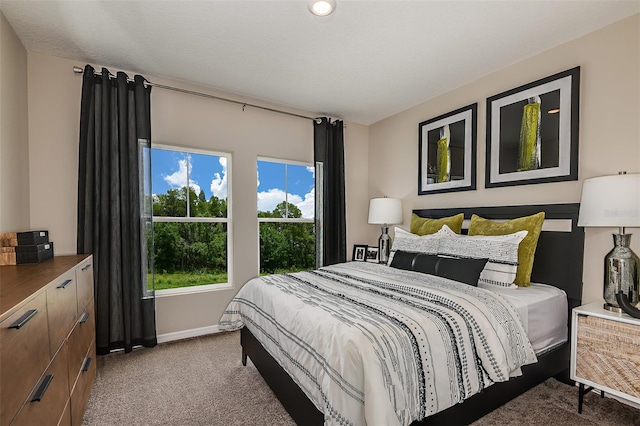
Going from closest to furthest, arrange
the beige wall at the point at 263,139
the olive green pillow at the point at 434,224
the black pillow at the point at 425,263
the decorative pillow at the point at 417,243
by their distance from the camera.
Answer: the beige wall at the point at 263,139, the black pillow at the point at 425,263, the decorative pillow at the point at 417,243, the olive green pillow at the point at 434,224

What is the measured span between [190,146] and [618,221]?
11.7 feet

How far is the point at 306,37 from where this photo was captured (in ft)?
7.75

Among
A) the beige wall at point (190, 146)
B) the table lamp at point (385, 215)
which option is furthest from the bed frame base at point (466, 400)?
the table lamp at point (385, 215)

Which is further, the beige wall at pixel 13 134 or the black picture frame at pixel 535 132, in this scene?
the black picture frame at pixel 535 132

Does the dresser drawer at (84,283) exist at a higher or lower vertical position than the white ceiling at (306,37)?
lower

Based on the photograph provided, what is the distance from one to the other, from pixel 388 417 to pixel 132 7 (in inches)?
110

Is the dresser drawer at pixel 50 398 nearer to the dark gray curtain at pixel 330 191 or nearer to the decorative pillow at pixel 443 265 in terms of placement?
the decorative pillow at pixel 443 265

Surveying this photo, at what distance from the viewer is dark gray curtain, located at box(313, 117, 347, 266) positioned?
3961mm

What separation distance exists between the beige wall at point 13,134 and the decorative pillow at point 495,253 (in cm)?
337

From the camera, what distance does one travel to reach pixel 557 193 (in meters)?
2.47

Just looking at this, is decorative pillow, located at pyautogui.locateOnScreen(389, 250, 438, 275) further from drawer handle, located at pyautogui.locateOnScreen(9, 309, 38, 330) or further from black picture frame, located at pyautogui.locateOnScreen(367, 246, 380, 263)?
drawer handle, located at pyautogui.locateOnScreen(9, 309, 38, 330)

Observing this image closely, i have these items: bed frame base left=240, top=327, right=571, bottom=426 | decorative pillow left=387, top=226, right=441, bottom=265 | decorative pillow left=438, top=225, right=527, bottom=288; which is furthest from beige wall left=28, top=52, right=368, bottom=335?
decorative pillow left=438, top=225, right=527, bottom=288

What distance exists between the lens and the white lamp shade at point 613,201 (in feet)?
5.89

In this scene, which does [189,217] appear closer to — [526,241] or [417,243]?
[417,243]
